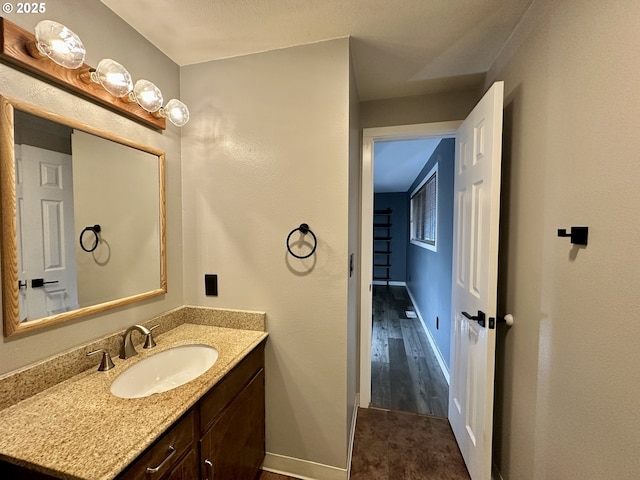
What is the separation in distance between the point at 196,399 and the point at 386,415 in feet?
5.40

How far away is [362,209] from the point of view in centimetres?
205

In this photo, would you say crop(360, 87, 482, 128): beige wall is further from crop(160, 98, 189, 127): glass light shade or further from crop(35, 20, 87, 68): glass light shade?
crop(35, 20, 87, 68): glass light shade

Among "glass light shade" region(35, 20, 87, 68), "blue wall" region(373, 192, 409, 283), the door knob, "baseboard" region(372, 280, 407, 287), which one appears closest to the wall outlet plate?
the door knob

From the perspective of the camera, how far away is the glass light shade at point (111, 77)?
1011mm

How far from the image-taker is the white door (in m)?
1.21

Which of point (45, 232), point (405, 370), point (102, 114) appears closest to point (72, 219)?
point (45, 232)

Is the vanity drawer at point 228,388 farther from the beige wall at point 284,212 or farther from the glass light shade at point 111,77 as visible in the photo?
the glass light shade at point 111,77

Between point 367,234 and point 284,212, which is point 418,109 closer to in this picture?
point 367,234

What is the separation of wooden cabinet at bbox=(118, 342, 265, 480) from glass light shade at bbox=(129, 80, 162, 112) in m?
1.29

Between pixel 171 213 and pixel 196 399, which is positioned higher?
Result: pixel 171 213

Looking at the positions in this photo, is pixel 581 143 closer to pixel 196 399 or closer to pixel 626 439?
pixel 626 439

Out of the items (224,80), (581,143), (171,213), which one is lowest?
(171,213)

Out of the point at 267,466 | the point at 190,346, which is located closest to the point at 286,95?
the point at 190,346

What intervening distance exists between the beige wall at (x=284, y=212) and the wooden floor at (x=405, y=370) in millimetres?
955
